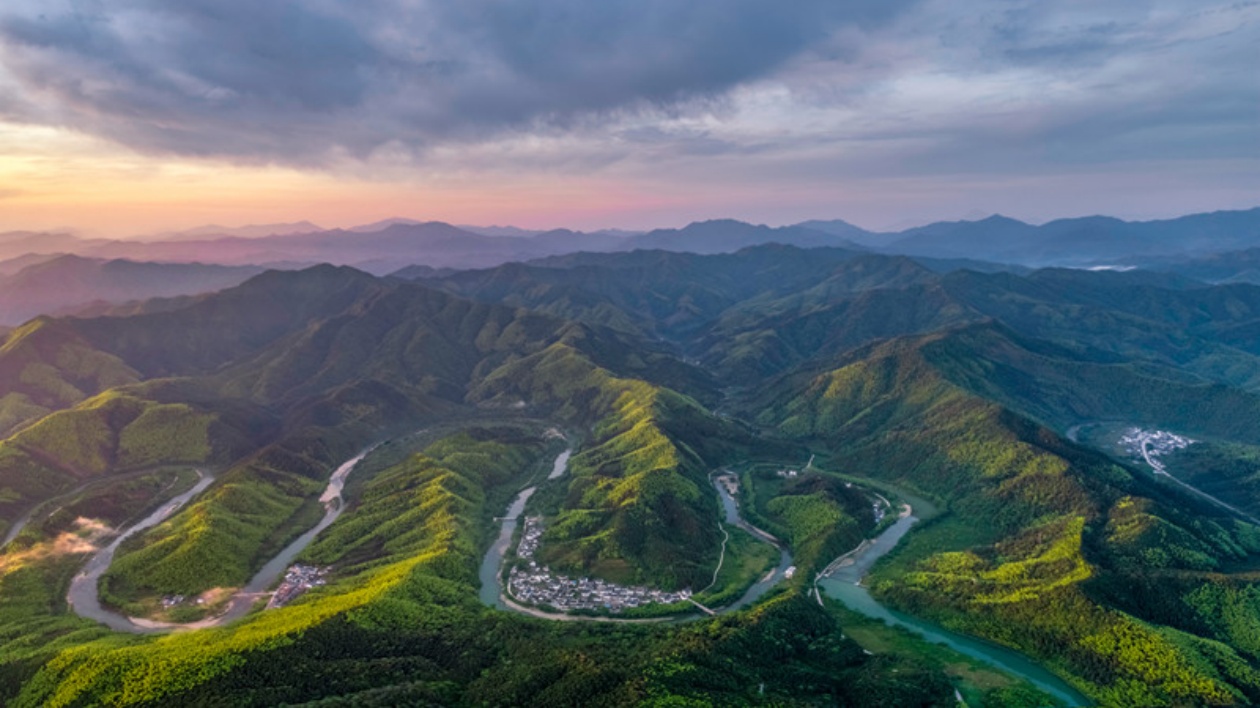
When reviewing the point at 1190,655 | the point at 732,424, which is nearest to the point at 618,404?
the point at 732,424

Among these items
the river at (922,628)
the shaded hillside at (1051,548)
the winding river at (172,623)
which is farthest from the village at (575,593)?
the winding river at (172,623)

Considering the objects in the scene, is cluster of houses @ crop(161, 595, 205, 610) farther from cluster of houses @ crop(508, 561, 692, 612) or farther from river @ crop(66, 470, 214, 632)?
cluster of houses @ crop(508, 561, 692, 612)

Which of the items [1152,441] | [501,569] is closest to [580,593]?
[501,569]

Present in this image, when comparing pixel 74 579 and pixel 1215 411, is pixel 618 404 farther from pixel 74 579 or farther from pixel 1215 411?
pixel 1215 411

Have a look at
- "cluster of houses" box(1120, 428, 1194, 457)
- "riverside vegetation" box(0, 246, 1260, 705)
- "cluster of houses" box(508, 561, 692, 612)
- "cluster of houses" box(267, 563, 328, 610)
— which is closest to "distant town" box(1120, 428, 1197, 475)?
"cluster of houses" box(1120, 428, 1194, 457)

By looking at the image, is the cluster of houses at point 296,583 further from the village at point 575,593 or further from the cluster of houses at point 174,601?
the village at point 575,593

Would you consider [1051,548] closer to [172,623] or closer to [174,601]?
[172,623]
